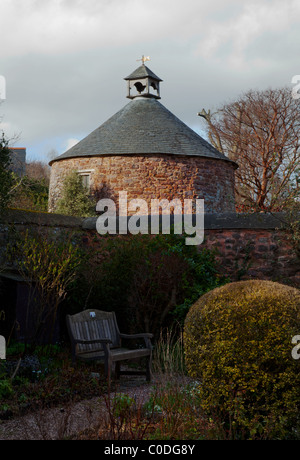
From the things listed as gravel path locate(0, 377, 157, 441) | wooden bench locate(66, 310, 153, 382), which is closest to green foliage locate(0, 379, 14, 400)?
gravel path locate(0, 377, 157, 441)

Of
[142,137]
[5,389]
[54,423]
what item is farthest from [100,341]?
[142,137]

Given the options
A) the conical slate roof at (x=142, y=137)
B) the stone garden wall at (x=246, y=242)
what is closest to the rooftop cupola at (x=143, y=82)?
the conical slate roof at (x=142, y=137)

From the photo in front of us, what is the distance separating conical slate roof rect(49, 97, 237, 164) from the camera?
737 inches

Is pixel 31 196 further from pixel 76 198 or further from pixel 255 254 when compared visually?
pixel 255 254

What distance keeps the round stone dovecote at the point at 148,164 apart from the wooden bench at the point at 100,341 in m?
10.6

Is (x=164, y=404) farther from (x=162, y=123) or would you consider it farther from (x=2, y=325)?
(x=162, y=123)

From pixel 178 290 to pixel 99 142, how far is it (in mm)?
11624

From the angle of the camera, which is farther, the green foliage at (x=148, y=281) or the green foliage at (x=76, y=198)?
the green foliage at (x=76, y=198)

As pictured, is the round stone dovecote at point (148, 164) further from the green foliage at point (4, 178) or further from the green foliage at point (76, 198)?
the green foliage at point (4, 178)

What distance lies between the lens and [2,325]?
8930mm

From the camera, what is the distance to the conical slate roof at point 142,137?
1872cm

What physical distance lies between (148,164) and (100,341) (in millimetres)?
11875

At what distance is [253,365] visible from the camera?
4.71 metres

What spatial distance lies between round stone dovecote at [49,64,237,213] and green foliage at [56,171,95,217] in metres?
0.28
